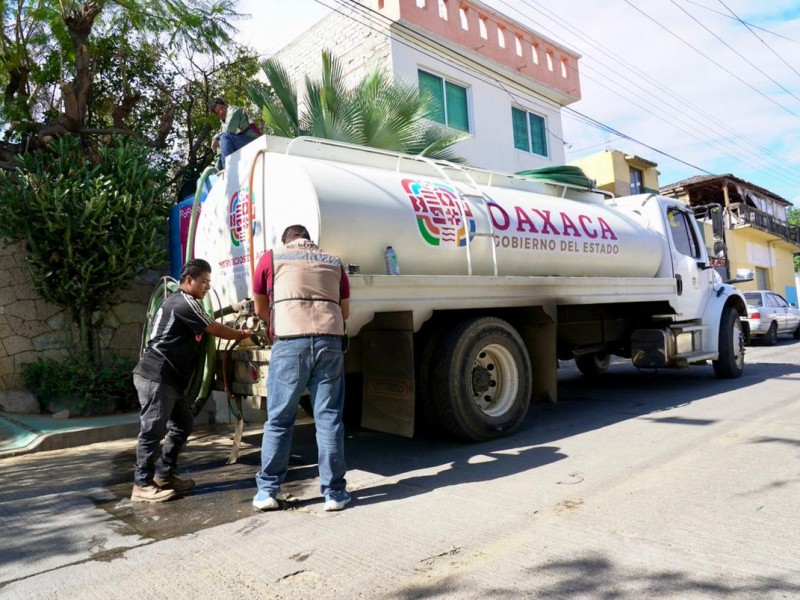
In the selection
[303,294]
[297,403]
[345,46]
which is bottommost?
[297,403]

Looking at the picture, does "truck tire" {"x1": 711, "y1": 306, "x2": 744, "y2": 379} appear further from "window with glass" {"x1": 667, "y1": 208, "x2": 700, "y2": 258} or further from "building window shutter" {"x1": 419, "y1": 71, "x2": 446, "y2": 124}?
"building window shutter" {"x1": 419, "y1": 71, "x2": 446, "y2": 124}

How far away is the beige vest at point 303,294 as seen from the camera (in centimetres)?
396

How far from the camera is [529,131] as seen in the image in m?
16.8

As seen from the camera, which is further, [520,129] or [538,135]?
[538,135]

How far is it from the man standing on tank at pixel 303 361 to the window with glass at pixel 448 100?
10.4m

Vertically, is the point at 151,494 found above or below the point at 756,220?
below

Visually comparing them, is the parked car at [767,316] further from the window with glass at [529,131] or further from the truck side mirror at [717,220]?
the truck side mirror at [717,220]

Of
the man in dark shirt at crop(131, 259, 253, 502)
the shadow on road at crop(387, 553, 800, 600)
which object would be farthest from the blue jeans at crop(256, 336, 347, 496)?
the shadow on road at crop(387, 553, 800, 600)

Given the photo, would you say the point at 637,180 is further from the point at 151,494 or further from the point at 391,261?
the point at 151,494

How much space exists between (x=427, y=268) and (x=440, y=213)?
0.53 metres

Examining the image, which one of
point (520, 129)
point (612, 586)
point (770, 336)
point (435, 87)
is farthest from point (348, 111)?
point (770, 336)

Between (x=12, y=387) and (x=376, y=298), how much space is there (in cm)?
615

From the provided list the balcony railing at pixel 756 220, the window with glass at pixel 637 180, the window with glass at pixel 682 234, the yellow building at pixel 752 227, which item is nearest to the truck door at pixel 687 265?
the window with glass at pixel 682 234

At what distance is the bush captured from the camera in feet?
24.7
